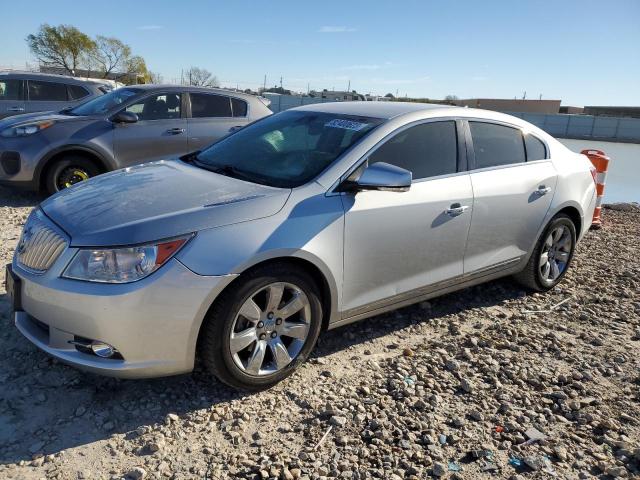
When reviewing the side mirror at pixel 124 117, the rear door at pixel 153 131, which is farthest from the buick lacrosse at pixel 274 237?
the rear door at pixel 153 131

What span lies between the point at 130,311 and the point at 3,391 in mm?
1000

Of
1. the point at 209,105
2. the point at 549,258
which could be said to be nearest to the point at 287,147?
the point at 549,258

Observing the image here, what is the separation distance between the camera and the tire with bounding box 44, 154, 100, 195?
6621 millimetres

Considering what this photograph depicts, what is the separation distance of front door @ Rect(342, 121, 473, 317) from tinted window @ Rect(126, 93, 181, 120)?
4.70m

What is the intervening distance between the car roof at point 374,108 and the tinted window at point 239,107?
3.84 metres

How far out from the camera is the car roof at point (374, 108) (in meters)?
3.73

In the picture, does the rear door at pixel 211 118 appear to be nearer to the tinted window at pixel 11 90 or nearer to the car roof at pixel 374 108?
the car roof at pixel 374 108

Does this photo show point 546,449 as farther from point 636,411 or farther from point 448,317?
point 448,317

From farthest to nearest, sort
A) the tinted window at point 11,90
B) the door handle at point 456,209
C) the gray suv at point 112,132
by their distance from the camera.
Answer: the tinted window at point 11,90, the gray suv at point 112,132, the door handle at point 456,209

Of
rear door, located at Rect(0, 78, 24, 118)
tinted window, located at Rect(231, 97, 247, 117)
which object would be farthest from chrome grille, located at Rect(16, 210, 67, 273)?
rear door, located at Rect(0, 78, 24, 118)

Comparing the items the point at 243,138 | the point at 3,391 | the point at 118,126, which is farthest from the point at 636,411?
the point at 118,126

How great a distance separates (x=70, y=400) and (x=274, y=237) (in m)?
1.41

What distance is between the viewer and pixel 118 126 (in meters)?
6.93

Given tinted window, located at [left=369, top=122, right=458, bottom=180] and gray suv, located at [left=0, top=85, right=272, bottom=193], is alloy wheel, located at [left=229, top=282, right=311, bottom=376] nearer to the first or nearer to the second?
tinted window, located at [left=369, top=122, right=458, bottom=180]
